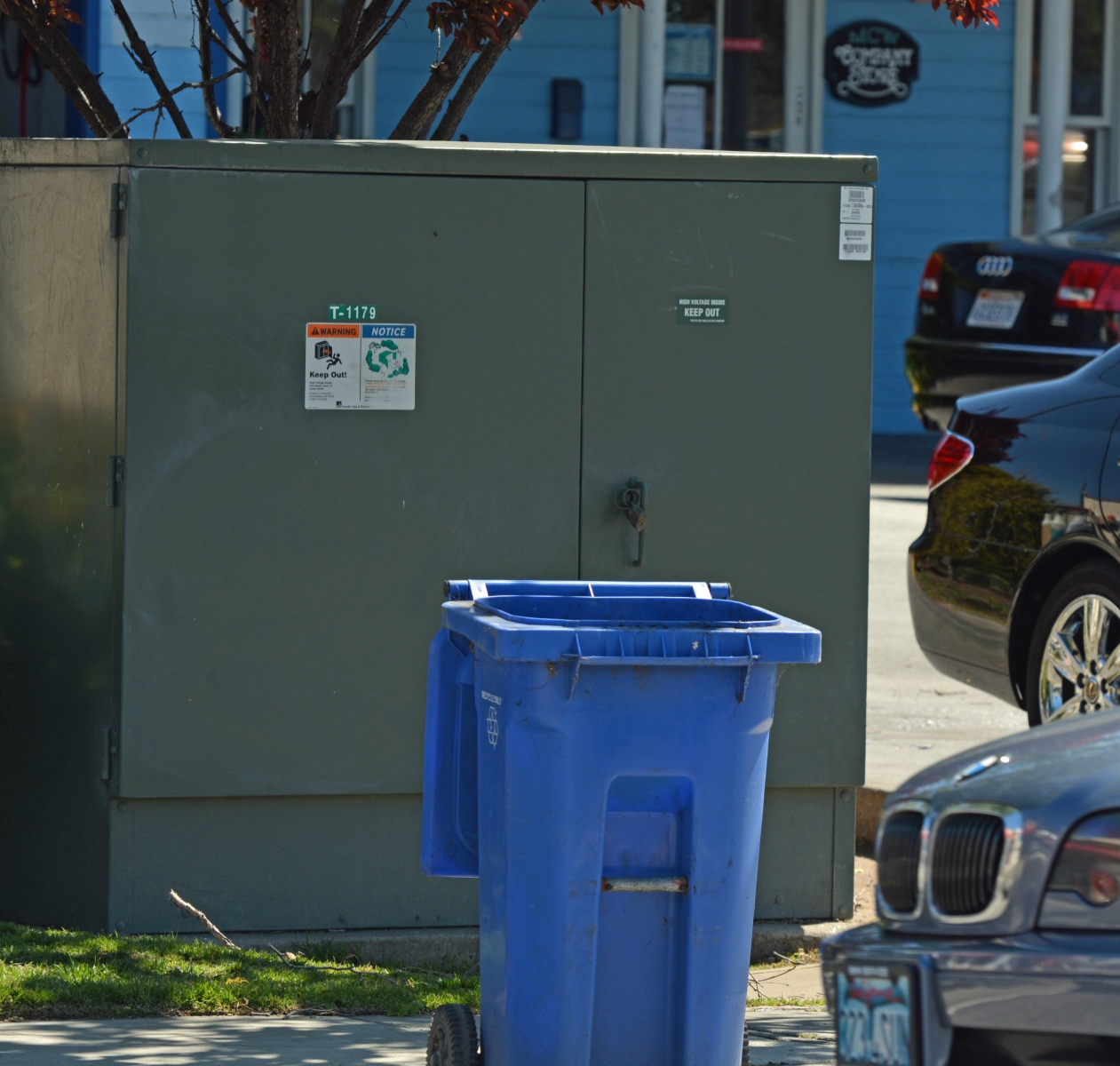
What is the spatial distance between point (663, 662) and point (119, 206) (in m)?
2.49

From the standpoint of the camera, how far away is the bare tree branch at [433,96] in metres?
6.25

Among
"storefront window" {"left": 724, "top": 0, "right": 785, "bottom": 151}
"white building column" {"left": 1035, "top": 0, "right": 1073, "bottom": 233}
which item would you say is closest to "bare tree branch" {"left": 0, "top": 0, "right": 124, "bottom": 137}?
"storefront window" {"left": 724, "top": 0, "right": 785, "bottom": 151}

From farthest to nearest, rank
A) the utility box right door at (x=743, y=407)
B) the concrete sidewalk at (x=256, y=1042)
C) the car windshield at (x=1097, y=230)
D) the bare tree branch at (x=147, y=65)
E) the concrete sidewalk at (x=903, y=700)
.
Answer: the car windshield at (x=1097, y=230) → the concrete sidewalk at (x=903, y=700) → the bare tree branch at (x=147, y=65) → the utility box right door at (x=743, y=407) → the concrete sidewalk at (x=256, y=1042)

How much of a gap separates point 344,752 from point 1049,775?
9.37 ft

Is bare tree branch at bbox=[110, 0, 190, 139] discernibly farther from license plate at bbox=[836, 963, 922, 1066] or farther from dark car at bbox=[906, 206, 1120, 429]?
dark car at bbox=[906, 206, 1120, 429]

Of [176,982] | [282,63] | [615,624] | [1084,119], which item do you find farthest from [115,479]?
[1084,119]

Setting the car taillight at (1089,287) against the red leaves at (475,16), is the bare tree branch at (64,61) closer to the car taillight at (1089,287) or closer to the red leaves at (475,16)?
the red leaves at (475,16)

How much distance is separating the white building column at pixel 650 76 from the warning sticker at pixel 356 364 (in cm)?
1027

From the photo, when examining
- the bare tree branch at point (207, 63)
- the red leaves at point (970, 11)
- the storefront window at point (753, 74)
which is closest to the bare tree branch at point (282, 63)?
the bare tree branch at point (207, 63)

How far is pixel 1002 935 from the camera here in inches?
114

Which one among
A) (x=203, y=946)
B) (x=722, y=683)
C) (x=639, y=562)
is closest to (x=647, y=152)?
(x=639, y=562)

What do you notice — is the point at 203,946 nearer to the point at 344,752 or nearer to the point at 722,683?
the point at 344,752

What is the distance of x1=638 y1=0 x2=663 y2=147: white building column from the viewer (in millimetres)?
15328

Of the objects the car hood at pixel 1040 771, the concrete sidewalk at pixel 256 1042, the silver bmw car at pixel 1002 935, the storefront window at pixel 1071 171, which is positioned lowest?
the concrete sidewalk at pixel 256 1042
